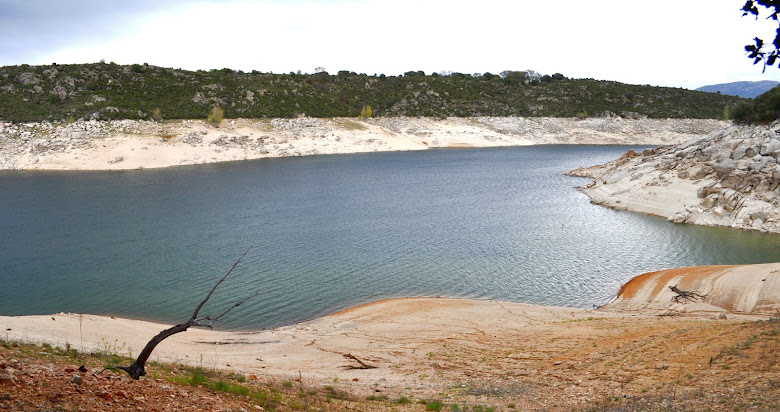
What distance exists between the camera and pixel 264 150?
245 ft

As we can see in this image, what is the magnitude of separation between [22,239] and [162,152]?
39.0 meters

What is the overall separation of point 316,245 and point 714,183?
27544mm

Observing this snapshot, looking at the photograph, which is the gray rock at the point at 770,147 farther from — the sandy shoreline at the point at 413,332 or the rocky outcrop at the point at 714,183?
the sandy shoreline at the point at 413,332

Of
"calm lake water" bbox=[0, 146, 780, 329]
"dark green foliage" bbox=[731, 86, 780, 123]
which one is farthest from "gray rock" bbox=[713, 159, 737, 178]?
"dark green foliage" bbox=[731, 86, 780, 123]

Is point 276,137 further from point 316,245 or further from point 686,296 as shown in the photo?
point 686,296

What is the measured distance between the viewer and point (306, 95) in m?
95.7

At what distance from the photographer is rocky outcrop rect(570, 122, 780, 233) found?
32.7 meters

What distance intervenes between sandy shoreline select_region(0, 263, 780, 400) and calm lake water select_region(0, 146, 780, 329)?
168cm

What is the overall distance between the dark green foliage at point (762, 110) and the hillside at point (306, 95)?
2419 inches

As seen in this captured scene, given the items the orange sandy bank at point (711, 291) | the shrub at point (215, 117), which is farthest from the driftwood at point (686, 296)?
the shrub at point (215, 117)

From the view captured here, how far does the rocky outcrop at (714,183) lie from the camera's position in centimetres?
3272

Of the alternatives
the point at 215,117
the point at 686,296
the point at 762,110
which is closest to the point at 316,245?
the point at 686,296

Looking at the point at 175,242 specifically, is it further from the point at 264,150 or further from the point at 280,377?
the point at 264,150

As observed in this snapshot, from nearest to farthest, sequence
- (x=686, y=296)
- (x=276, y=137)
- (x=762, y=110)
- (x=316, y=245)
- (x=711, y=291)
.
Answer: (x=686, y=296), (x=711, y=291), (x=316, y=245), (x=762, y=110), (x=276, y=137)
